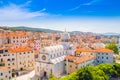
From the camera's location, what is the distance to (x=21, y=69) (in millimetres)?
48938

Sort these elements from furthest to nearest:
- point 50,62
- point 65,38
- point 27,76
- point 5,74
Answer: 1. point 65,38
2. point 27,76
3. point 50,62
4. point 5,74

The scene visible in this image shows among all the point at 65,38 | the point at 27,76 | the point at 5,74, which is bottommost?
the point at 27,76

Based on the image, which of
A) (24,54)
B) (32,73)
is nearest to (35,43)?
(24,54)

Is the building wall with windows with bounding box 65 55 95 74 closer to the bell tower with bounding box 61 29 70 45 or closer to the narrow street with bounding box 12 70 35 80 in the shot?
the bell tower with bounding box 61 29 70 45

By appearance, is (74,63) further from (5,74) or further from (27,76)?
(5,74)

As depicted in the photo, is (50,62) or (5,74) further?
(50,62)

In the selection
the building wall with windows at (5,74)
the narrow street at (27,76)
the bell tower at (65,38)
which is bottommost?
the narrow street at (27,76)

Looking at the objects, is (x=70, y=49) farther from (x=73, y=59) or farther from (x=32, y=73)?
(x=32, y=73)

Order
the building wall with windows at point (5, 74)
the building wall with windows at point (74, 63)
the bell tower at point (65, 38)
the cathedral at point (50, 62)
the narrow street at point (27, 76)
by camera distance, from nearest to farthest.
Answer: the building wall with windows at point (5, 74) < the narrow street at point (27, 76) < the cathedral at point (50, 62) < the building wall with windows at point (74, 63) < the bell tower at point (65, 38)

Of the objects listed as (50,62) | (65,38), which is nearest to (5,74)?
(50,62)

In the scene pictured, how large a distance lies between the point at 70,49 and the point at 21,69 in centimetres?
1350

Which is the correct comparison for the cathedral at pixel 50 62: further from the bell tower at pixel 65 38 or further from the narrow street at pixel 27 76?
the bell tower at pixel 65 38

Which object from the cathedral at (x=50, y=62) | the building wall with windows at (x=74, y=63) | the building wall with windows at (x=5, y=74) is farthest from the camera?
the building wall with windows at (x=74, y=63)

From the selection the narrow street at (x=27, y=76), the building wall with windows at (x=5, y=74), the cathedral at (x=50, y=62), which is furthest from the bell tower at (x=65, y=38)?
the building wall with windows at (x=5, y=74)
